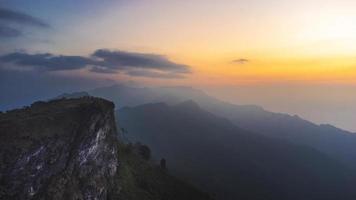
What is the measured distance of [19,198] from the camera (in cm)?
7100

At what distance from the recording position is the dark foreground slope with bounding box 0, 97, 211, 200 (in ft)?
242

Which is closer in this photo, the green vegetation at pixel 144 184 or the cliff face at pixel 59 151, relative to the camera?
the cliff face at pixel 59 151

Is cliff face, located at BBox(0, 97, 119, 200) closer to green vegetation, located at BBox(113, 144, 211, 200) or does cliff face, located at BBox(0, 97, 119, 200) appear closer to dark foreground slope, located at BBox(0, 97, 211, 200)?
dark foreground slope, located at BBox(0, 97, 211, 200)

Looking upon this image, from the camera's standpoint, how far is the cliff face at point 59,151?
2891 inches

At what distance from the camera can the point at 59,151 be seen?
8044cm

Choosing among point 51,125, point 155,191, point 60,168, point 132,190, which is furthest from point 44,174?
point 155,191

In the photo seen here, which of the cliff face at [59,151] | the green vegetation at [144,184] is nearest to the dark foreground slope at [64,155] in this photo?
the cliff face at [59,151]

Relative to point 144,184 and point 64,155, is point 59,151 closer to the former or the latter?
point 64,155

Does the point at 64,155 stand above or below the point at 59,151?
below

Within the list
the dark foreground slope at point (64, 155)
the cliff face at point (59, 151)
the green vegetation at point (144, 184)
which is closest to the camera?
the cliff face at point (59, 151)

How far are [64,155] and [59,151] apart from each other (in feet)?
4.25

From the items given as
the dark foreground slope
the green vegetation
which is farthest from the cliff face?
the green vegetation

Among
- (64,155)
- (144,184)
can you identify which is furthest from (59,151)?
(144,184)

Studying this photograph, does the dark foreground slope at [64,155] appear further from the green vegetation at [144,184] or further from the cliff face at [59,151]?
the green vegetation at [144,184]
